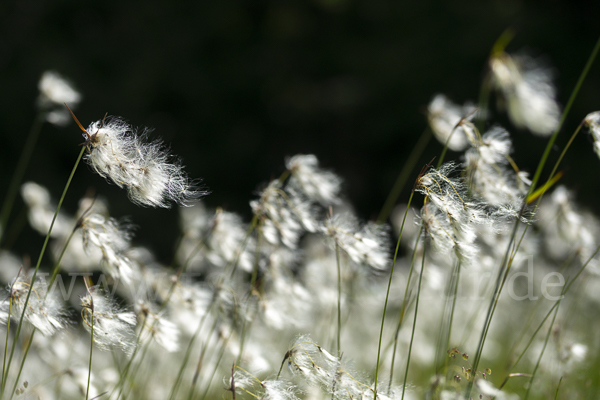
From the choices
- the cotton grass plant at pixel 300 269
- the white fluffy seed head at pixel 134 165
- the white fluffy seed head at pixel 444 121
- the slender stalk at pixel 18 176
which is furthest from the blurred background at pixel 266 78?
the white fluffy seed head at pixel 134 165

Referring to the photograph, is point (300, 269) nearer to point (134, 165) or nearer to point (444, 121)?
point (444, 121)

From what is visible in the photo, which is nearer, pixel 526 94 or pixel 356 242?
pixel 356 242

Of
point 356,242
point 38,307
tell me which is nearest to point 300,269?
point 356,242

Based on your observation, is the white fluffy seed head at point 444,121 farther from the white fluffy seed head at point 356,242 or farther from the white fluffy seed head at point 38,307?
the white fluffy seed head at point 38,307

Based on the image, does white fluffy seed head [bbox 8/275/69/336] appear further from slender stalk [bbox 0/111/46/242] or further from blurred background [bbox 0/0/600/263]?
blurred background [bbox 0/0/600/263]

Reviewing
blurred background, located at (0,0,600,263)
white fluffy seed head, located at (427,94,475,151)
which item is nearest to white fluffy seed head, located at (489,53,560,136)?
white fluffy seed head, located at (427,94,475,151)

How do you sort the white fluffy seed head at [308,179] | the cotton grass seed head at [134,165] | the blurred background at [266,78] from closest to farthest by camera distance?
the cotton grass seed head at [134,165] → the white fluffy seed head at [308,179] → the blurred background at [266,78]
